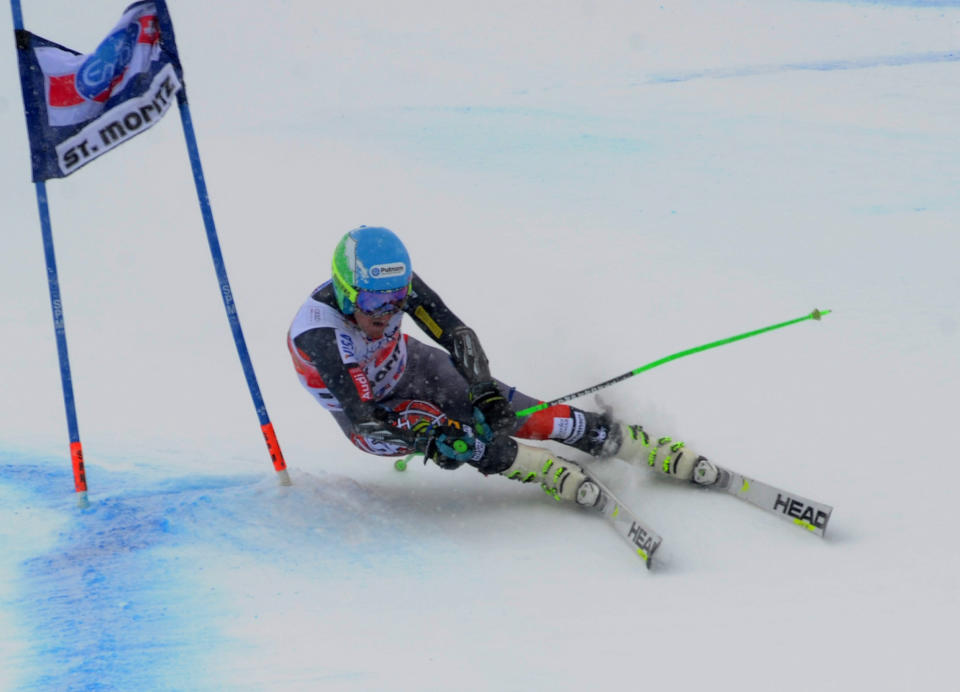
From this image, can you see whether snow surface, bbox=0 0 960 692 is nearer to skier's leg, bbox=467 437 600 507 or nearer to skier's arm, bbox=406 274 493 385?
skier's leg, bbox=467 437 600 507

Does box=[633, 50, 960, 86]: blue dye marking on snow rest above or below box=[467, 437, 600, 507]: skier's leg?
above

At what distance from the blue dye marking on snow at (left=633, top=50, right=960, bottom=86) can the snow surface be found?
0.28 ft

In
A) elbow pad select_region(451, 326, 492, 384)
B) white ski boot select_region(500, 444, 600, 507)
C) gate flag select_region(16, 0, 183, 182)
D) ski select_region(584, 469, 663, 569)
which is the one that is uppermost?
gate flag select_region(16, 0, 183, 182)

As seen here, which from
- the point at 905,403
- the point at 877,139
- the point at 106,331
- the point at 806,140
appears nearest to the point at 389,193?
the point at 106,331

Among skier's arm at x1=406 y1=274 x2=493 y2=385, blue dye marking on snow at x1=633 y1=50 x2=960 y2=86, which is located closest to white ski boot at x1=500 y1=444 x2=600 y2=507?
skier's arm at x1=406 y1=274 x2=493 y2=385

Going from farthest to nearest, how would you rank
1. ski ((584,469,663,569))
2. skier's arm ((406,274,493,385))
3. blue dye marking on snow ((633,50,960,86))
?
blue dye marking on snow ((633,50,960,86))
skier's arm ((406,274,493,385))
ski ((584,469,663,569))

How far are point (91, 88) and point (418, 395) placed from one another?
215 cm

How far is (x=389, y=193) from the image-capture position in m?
9.12

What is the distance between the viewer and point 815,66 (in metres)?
11.3

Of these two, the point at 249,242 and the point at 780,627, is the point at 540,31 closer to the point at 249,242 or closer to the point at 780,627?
the point at 249,242

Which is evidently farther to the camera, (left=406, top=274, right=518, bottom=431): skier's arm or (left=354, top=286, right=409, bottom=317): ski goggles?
(left=406, top=274, right=518, bottom=431): skier's arm

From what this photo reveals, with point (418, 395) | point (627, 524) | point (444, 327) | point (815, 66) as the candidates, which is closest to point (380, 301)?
point (444, 327)

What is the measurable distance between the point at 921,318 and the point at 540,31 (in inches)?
339

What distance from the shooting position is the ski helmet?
3830mm
